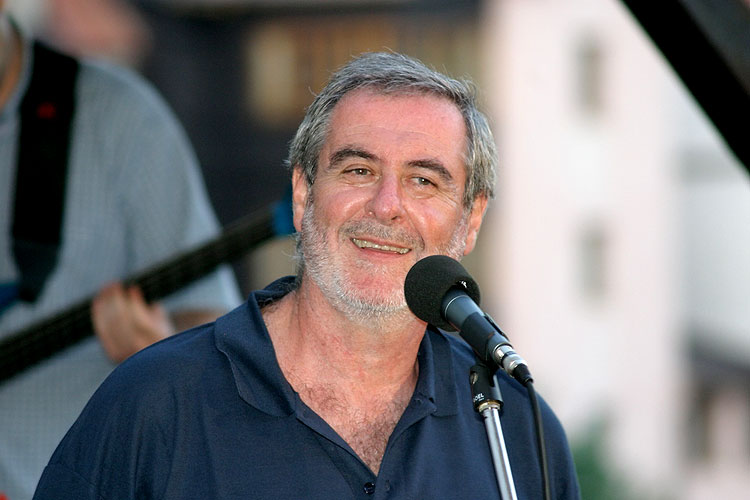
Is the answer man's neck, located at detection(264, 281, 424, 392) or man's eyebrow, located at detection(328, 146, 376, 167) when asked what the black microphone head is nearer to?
man's neck, located at detection(264, 281, 424, 392)

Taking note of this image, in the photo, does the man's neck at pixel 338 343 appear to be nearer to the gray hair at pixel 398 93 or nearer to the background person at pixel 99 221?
the gray hair at pixel 398 93

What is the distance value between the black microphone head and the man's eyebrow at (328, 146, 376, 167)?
0.44m

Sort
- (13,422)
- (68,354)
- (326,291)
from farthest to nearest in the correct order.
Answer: (68,354) < (13,422) < (326,291)

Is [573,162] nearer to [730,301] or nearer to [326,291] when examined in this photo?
[730,301]

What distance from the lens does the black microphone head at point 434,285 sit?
2.36 m

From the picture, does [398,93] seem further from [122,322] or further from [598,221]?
[598,221]

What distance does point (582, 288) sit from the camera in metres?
24.9

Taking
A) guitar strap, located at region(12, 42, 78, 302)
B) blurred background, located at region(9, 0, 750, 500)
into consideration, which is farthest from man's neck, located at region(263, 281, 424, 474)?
blurred background, located at region(9, 0, 750, 500)

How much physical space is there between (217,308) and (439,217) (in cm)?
108

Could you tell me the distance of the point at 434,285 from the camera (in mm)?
2375

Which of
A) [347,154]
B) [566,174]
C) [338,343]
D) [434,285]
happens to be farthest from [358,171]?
[566,174]

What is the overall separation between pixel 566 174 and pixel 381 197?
888 inches

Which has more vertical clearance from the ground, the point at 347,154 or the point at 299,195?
the point at 347,154

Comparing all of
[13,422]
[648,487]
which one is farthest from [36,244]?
[648,487]
